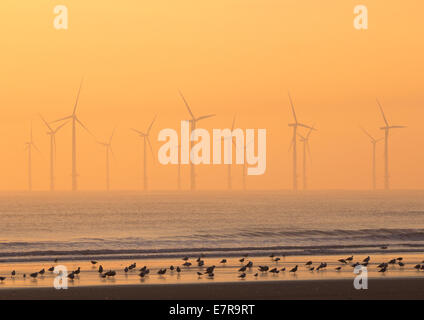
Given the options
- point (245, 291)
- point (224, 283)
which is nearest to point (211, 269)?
point (224, 283)

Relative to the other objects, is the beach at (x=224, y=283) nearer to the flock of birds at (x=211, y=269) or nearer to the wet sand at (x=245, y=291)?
the wet sand at (x=245, y=291)

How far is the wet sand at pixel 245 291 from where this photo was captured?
34.7m

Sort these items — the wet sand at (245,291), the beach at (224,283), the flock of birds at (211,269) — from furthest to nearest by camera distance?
1. the flock of birds at (211,269)
2. the beach at (224,283)
3. the wet sand at (245,291)

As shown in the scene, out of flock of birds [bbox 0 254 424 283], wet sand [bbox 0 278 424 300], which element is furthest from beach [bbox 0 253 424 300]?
flock of birds [bbox 0 254 424 283]

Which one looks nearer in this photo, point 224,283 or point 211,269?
point 224,283

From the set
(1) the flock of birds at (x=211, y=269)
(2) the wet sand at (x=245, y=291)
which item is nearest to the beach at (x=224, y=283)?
(2) the wet sand at (x=245, y=291)

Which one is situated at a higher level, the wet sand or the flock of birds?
the wet sand

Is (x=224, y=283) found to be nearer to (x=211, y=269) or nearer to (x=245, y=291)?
(x=245, y=291)

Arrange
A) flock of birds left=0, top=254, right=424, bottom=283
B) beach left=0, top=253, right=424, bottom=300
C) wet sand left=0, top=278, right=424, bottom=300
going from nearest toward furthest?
wet sand left=0, top=278, right=424, bottom=300 → beach left=0, top=253, right=424, bottom=300 → flock of birds left=0, top=254, right=424, bottom=283

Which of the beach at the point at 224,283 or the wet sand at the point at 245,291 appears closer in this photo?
the wet sand at the point at 245,291

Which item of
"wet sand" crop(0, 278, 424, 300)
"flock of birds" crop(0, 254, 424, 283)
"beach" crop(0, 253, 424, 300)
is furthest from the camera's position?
"flock of birds" crop(0, 254, 424, 283)

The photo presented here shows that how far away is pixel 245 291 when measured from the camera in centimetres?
3669

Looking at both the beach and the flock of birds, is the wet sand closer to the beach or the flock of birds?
the beach

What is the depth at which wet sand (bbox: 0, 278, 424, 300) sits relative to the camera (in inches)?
1366
